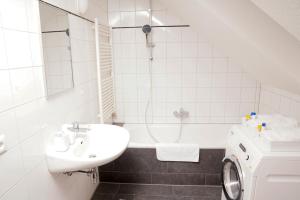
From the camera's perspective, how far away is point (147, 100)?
10.1ft

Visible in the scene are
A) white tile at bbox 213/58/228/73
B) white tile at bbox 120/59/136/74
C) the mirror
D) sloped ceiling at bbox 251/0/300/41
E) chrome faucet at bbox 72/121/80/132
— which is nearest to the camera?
sloped ceiling at bbox 251/0/300/41

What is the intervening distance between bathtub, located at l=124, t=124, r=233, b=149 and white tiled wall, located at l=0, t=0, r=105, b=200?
149 cm

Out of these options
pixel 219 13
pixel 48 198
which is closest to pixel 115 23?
pixel 219 13

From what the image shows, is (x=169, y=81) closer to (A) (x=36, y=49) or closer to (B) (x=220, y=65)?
(B) (x=220, y=65)

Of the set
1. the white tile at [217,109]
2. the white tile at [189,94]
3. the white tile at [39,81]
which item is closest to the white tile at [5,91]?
the white tile at [39,81]

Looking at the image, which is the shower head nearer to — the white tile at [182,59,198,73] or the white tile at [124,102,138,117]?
the white tile at [182,59,198,73]

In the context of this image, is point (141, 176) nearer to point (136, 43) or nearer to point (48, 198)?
point (48, 198)

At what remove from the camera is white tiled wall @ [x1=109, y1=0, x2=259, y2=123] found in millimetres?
2838

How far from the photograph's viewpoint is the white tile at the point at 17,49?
3.52 ft

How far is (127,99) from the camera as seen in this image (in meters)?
3.10

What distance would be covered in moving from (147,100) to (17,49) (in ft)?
6.81

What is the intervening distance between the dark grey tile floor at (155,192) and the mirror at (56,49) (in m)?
1.26

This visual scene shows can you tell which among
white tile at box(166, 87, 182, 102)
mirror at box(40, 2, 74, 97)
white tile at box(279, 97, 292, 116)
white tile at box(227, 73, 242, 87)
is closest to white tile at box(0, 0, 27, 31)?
mirror at box(40, 2, 74, 97)

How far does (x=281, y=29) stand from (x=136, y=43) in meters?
1.75
